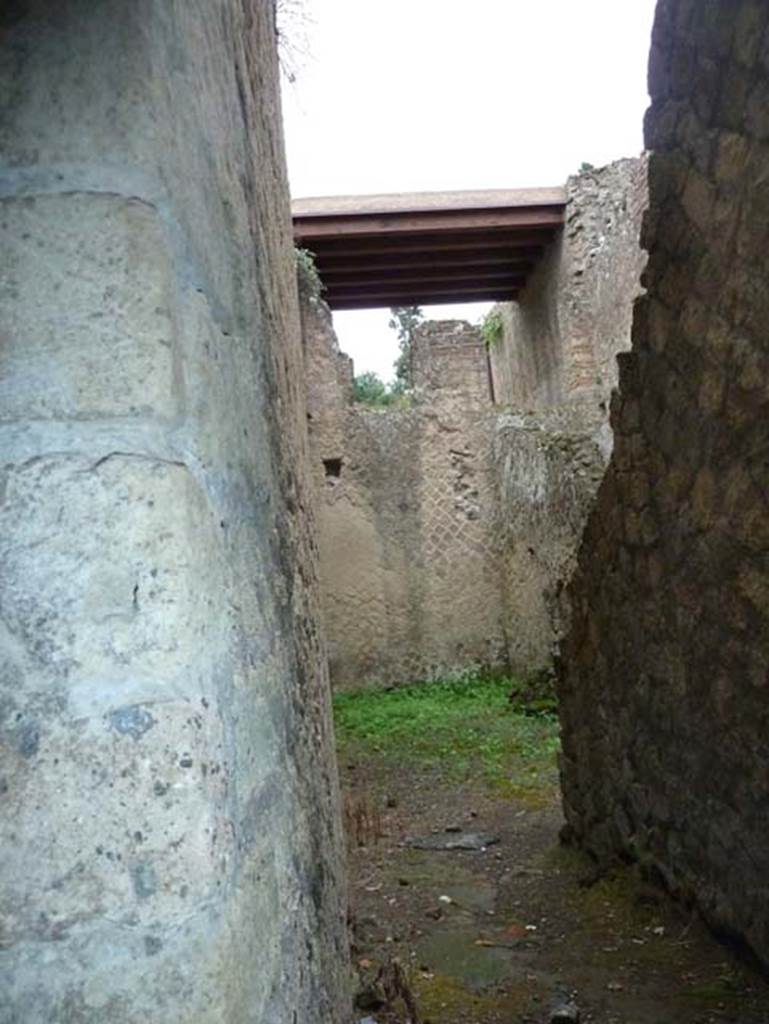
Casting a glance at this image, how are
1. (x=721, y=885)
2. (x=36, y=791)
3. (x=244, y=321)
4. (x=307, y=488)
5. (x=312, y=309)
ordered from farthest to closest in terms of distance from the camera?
(x=312, y=309) < (x=721, y=885) < (x=307, y=488) < (x=244, y=321) < (x=36, y=791)

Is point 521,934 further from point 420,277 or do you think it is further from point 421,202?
point 420,277

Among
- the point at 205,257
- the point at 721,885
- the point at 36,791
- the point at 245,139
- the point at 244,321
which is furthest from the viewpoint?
the point at 721,885

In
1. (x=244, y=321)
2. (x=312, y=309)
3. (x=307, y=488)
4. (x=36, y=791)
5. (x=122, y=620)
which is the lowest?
(x=36, y=791)

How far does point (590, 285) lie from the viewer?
8.87 m

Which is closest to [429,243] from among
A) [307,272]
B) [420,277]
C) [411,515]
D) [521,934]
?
[420,277]

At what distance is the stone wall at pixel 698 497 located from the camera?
2295 mm

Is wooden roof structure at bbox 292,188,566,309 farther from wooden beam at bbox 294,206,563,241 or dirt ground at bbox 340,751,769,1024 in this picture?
dirt ground at bbox 340,751,769,1024

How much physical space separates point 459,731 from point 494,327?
278 inches

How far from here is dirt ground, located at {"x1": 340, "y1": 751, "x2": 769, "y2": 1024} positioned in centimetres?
258

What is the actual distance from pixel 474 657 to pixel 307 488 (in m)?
6.67

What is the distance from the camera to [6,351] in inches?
33.0

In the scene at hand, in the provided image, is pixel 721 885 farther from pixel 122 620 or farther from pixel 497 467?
pixel 497 467

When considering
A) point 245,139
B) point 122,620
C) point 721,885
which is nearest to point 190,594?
point 122,620

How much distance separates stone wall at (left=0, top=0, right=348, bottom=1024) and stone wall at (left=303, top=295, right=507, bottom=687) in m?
7.40
